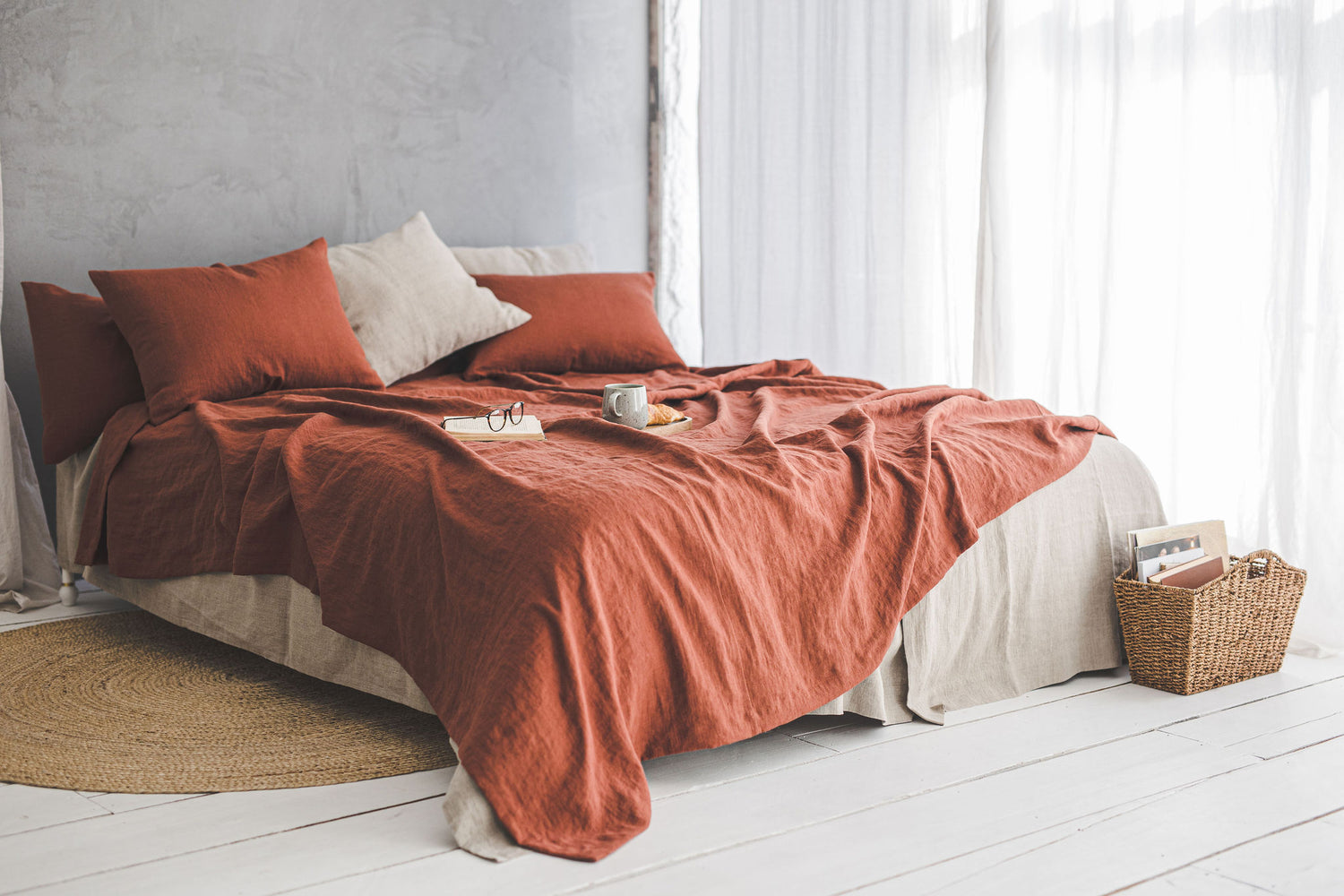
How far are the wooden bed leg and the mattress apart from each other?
2.05 feet

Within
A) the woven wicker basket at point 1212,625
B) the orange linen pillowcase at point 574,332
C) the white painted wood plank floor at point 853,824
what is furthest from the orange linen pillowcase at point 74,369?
the woven wicker basket at point 1212,625

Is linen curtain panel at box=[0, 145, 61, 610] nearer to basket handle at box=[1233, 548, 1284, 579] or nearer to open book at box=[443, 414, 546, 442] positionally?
open book at box=[443, 414, 546, 442]

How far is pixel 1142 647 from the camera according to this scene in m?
2.26

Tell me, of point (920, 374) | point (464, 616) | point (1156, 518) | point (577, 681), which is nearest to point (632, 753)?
→ point (577, 681)

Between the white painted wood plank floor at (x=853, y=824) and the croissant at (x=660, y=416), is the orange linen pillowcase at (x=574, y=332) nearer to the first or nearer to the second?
the croissant at (x=660, y=416)

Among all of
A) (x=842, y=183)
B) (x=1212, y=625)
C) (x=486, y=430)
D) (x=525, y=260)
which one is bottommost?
(x=1212, y=625)

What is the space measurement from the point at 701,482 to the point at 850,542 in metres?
0.29

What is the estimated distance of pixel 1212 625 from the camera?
7.26 feet

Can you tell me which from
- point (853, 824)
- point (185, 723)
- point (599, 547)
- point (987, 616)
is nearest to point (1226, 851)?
point (853, 824)

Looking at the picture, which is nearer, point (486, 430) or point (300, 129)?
point (486, 430)

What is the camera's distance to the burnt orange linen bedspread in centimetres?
155

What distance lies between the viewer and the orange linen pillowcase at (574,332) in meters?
3.30

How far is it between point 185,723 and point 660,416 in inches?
41.1

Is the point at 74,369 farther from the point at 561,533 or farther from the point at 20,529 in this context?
the point at 561,533
